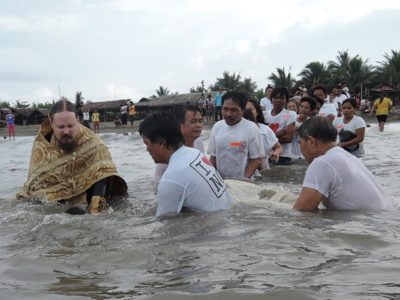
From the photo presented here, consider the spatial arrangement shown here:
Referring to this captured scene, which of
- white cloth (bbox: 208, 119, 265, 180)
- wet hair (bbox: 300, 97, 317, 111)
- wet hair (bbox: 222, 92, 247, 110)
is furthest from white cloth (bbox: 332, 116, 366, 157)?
wet hair (bbox: 222, 92, 247, 110)

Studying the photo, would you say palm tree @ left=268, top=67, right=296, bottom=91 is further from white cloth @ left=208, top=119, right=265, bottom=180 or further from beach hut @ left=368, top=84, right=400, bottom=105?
white cloth @ left=208, top=119, right=265, bottom=180

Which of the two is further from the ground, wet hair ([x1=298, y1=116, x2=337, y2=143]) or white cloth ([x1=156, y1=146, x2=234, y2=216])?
wet hair ([x1=298, y1=116, x2=337, y2=143])

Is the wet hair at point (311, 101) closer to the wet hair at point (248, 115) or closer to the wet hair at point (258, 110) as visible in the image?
the wet hair at point (258, 110)

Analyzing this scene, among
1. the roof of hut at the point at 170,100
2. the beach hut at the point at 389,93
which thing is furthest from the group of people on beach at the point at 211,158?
the beach hut at the point at 389,93

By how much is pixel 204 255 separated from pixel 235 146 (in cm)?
306

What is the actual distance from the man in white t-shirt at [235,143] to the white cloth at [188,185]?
2162mm

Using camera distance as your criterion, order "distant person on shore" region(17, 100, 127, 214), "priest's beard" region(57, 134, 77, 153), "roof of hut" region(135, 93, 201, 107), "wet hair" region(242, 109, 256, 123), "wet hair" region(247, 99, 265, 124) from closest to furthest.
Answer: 1. "priest's beard" region(57, 134, 77, 153)
2. "distant person on shore" region(17, 100, 127, 214)
3. "wet hair" region(242, 109, 256, 123)
4. "wet hair" region(247, 99, 265, 124)
5. "roof of hut" region(135, 93, 201, 107)

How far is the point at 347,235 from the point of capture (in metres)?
3.53

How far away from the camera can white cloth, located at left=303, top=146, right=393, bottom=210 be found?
3980mm

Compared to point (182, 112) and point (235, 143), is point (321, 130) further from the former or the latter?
point (235, 143)

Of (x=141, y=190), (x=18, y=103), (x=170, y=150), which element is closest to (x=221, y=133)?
(x=141, y=190)

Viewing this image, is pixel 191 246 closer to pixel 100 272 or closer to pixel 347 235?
pixel 100 272

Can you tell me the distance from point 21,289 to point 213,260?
106 centimetres

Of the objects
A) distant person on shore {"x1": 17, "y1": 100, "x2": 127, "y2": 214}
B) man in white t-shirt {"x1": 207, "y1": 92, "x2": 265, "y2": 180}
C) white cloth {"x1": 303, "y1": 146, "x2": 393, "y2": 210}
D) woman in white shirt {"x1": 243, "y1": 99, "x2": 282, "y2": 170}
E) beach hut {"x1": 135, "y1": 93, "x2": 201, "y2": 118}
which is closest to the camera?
white cloth {"x1": 303, "y1": 146, "x2": 393, "y2": 210}
